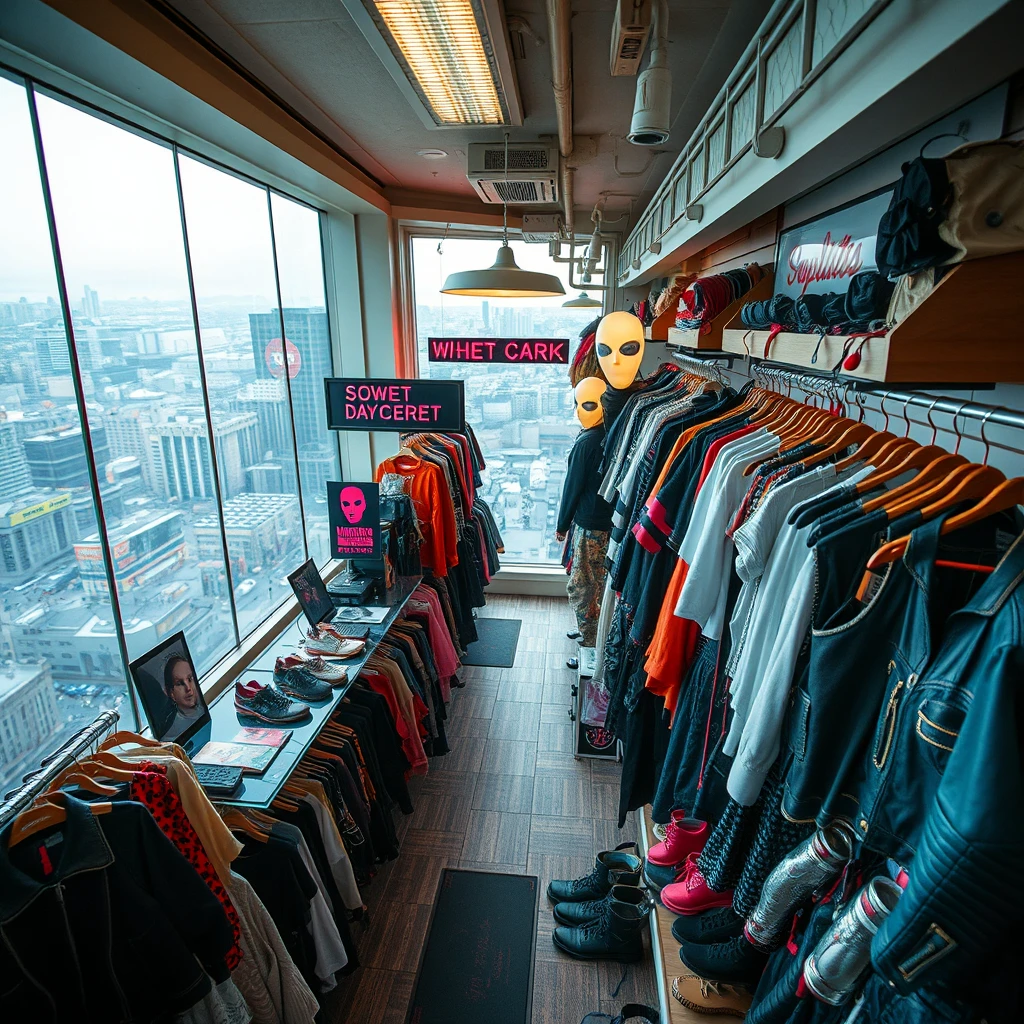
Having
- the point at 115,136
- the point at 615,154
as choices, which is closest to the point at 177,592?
the point at 115,136

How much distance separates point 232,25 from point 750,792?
10.6 feet

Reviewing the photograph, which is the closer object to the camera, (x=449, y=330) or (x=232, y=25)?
(x=232, y=25)

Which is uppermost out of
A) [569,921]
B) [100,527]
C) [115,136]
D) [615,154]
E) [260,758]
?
[615,154]

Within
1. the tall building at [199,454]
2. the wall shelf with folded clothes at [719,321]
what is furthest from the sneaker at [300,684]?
the wall shelf with folded clothes at [719,321]

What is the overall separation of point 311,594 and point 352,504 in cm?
56

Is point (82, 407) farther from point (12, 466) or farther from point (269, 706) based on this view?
point (269, 706)

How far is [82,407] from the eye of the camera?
8.45 feet

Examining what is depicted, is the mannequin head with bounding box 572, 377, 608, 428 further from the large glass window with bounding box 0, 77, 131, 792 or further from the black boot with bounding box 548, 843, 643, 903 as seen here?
the large glass window with bounding box 0, 77, 131, 792

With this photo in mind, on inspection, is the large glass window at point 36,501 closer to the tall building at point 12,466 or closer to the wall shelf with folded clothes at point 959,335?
the tall building at point 12,466

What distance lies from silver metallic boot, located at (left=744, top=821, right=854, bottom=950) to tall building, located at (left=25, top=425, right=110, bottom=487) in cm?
276

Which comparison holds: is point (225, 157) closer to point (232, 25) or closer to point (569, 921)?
point (232, 25)

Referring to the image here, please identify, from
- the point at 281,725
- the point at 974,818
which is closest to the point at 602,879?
the point at 281,725

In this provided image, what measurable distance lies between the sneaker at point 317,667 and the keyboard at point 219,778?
61cm

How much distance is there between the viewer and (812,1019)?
1.39 metres
